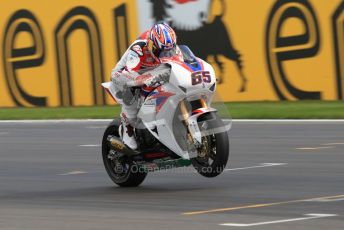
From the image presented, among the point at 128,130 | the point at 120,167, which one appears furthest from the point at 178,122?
the point at 120,167

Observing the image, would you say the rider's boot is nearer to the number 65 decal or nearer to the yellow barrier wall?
the number 65 decal

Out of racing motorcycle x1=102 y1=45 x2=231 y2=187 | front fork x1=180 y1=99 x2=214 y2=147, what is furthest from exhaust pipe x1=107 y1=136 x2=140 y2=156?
front fork x1=180 y1=99 x2=214 y2=147

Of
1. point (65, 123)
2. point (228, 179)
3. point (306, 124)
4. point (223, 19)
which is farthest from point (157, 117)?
point (223, 19)

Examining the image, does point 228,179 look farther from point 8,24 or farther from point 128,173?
point 8,24

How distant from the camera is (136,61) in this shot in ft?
38.5

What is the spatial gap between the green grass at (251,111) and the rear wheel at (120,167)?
9.92m

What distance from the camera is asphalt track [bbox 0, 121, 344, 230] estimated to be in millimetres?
9023

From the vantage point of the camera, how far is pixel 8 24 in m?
29.3

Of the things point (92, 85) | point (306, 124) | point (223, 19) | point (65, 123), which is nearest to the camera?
point (306, 124)

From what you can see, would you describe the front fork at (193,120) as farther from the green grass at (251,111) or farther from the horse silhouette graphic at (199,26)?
the horse silhouette graphic at (199,26)

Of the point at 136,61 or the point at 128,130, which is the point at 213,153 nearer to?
the point at 128,130

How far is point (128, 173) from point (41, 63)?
671 inches

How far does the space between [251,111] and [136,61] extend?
39.4 feet

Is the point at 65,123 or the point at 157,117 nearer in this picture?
the point at 157,117
